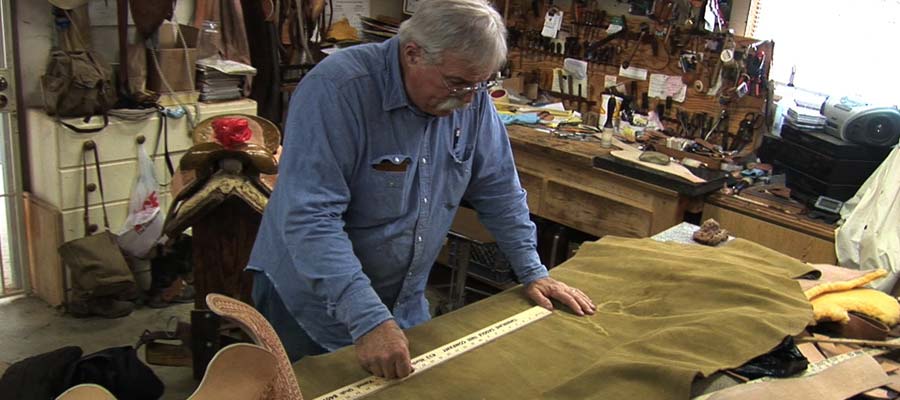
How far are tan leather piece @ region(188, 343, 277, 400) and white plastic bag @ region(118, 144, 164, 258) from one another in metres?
2.84

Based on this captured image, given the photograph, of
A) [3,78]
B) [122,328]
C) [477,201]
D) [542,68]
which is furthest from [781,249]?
[3,78]

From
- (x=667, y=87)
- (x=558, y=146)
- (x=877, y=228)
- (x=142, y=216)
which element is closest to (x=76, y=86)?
(x=142, y=216)

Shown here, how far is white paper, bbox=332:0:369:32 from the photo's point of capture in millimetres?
4926

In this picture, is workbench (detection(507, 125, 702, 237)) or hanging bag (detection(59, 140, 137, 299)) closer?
workbench (detection(507, 125, 702, 237))

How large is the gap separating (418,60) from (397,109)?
129 millimetres

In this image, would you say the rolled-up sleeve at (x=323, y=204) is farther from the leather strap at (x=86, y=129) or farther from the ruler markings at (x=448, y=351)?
the leather strap at (x=86, y=129)

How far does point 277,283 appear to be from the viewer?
1780 mm

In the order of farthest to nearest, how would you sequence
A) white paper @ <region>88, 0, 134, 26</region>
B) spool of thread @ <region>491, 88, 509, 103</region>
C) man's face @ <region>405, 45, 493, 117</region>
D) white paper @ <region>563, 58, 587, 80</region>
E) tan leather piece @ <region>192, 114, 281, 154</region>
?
1. spool of thread @ <region>491, 88, 509, 103</region>
2. white paper @ <region>563, 58, 587, 80</region>
3. white paper @ <region>88, 0, 134, 26</region>
4. tan leather piece @ <region>192, 114, 281, 154</region>
5. man's face @ <region>405, 45, 493, 117</region>

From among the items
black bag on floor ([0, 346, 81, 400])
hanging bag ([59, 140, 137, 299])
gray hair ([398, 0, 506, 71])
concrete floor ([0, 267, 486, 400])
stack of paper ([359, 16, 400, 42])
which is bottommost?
concrete floor ([0, 267, 486, 400])

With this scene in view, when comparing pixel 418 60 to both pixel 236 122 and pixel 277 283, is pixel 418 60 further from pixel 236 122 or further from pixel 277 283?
pixel 236 122

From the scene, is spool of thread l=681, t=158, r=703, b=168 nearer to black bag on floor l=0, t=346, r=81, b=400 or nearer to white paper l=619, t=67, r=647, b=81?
white paper l=619, t=67, r=647, b=81

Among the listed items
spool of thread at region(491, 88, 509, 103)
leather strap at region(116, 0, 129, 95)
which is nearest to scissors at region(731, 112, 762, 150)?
spool of thread at region(491, 88, 509, 103)

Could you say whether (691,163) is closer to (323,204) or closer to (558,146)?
(558,146)

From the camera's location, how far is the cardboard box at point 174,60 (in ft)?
12.8
